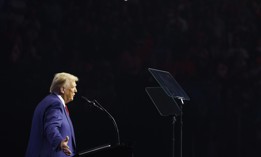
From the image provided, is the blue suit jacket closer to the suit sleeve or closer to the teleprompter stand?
the suit sleeve

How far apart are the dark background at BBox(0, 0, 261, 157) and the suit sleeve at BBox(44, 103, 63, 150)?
2126 mm

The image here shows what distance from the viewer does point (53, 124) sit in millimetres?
3637

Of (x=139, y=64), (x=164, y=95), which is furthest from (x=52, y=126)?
(x=139, y=64)

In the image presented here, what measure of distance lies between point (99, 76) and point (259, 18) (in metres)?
2.59

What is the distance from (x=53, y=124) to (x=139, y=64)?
344 cm

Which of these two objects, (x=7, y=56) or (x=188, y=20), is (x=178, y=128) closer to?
(x=188, y=20)

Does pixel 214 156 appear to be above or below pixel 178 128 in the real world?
below

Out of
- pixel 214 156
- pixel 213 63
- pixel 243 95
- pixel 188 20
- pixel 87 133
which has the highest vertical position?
pixel 188 20

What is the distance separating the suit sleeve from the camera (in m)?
3.57

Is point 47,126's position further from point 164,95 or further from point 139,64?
point 139,64

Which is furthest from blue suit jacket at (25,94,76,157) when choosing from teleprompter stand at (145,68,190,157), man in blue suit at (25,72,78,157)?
teleprompter stand at (145,68,190,157)

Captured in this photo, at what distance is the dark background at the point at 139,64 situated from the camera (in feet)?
19.5

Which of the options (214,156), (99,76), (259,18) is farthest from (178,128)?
(259,18)

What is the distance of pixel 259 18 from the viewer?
721 cm
